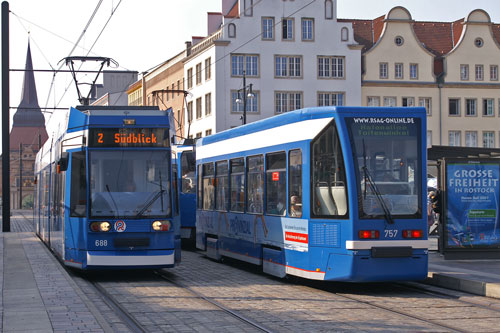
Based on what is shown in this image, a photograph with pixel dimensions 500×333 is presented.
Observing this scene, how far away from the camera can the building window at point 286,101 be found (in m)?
64.2

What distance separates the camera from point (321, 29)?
65.0 metres

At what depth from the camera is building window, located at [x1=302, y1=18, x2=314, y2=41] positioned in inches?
2552

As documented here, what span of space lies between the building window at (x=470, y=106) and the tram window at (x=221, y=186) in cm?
5329

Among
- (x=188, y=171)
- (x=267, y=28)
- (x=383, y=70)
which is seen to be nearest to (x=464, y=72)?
(x=383, y=70)

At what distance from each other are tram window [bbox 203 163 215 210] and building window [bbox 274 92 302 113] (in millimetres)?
44601

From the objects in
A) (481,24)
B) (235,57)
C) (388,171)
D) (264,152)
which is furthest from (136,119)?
(481,24)

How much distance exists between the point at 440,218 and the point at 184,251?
8928 mm

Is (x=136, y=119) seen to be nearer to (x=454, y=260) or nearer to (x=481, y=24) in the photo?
(x=454, y=260)

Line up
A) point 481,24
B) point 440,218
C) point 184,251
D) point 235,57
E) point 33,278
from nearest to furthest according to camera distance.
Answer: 1. point 33,278
2. point 440,218
3. point 184,251
4. point 235,57
5. point 481,24

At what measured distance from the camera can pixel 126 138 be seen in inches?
585

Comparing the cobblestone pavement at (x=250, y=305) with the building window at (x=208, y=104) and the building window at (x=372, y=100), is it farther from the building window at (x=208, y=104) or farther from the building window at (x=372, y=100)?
the building window at (x=372, y=100)

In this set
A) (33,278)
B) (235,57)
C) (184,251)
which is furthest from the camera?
(235,57)

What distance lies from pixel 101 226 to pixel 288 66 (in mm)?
51181

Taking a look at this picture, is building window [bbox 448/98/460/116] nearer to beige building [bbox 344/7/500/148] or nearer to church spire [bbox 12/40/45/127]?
beige building [bbox 344/7/500/148]
